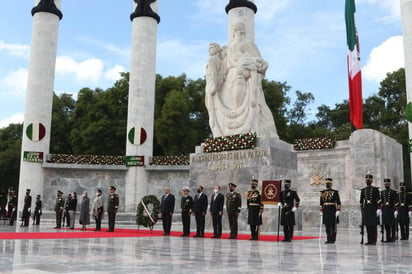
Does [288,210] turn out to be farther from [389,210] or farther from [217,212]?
[389,210]

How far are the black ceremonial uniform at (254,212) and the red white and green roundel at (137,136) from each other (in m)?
15.3

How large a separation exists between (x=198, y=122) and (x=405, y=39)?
58.1 ft

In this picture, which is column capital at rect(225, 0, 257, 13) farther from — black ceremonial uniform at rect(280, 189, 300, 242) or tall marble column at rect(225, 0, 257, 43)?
black ceremonial uniform at rect(280, 189, 300, 242)

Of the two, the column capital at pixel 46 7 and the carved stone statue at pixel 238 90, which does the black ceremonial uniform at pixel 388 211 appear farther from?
the column capital at pixel 46 7

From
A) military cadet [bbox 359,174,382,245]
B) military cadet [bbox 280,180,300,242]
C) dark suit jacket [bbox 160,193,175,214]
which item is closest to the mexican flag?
military cadet [bbox 359,174,382,245]

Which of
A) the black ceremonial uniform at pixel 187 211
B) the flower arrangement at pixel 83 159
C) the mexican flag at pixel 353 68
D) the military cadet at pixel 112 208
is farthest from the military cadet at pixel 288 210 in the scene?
the flower arrangement at pixel 83 159

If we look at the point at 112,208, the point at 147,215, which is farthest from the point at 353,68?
the point at 112,208

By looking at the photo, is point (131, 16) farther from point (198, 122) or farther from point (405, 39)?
point (405, 39)

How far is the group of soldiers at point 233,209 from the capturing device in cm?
1166

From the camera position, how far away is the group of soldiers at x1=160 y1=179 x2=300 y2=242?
38.3ft

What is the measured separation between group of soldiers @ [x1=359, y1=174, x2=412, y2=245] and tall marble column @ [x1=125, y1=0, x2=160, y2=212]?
54.6 ft

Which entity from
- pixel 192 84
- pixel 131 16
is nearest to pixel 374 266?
pixel 131 16

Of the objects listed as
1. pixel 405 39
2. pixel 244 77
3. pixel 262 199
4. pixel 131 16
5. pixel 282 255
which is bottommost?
pixel 282 255

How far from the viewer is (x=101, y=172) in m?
26.6
